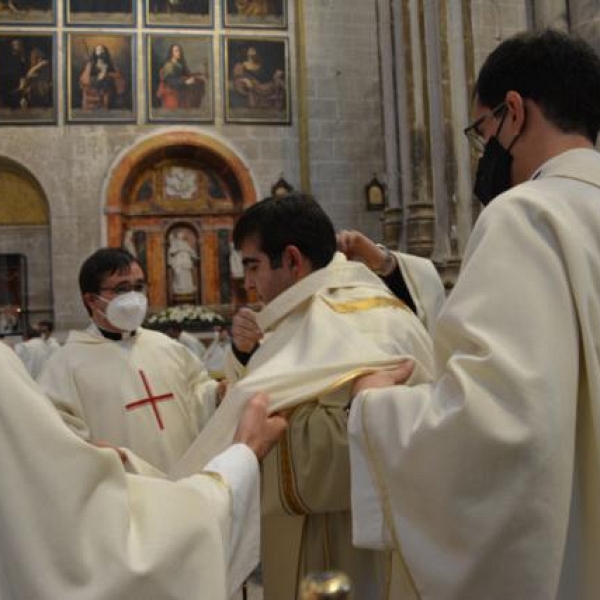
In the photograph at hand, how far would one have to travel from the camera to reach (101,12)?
51.0 feet

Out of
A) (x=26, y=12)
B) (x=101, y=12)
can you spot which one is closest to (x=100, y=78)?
(x=101, y=12)

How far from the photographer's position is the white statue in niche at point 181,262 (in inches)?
603

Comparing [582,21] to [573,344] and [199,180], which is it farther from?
[199,180]

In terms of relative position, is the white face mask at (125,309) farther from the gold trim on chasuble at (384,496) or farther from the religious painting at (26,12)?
the religious painting at (26,12)

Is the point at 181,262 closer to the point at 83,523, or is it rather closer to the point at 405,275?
the point at 405,275

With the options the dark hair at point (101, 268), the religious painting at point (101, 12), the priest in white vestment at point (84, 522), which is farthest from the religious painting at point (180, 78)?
the priest in white vestment at point (84, 522)

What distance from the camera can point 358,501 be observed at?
5.77 feet

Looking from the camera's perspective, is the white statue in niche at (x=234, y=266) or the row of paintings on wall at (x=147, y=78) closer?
the row of paintings on wall at (x=147, y=78)

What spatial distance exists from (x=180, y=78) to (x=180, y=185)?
2.10 metres

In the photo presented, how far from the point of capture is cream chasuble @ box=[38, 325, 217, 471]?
3691 mm

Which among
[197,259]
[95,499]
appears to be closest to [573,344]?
[95,499]

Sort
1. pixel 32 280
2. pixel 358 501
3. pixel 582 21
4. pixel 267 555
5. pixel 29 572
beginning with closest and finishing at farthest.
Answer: pixel 29 572
pixel 358 501
pixel 267 555
pixel 582 21
pixel 32 280

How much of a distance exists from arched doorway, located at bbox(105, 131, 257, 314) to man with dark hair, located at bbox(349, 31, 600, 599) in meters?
13.5

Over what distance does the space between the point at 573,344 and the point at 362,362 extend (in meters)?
0.58
